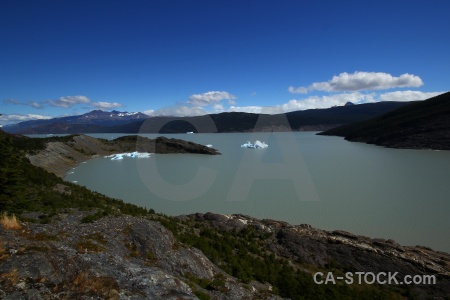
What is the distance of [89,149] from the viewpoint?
61812mm

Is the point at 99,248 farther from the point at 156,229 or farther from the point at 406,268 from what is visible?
the point at 406,268

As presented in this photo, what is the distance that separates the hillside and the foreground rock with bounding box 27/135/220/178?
28.1m

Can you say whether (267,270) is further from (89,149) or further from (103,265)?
(89,149)

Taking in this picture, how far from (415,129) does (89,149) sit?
84039 millimetres

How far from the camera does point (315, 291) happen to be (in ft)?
32.6

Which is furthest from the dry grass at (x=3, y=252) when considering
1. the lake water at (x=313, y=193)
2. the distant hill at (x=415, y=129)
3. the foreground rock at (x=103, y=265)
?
the distant hill at (x=415, y=129)

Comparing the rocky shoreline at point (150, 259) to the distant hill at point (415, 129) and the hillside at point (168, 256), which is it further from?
the distant hill at point (415, 129)

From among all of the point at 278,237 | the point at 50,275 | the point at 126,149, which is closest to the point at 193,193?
the point at 278,237

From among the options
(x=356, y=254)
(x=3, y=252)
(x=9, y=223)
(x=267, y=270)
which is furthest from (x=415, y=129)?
(x=3, y=252)

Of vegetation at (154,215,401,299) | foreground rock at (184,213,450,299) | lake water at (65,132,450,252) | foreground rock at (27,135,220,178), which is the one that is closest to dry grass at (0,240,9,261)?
vegetation at (154,215,401,299)

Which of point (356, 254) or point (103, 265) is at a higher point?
point (103, 265)

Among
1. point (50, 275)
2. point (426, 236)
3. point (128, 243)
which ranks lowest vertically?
point (426, 236)

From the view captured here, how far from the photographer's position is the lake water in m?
18.4

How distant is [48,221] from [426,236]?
19079mm
